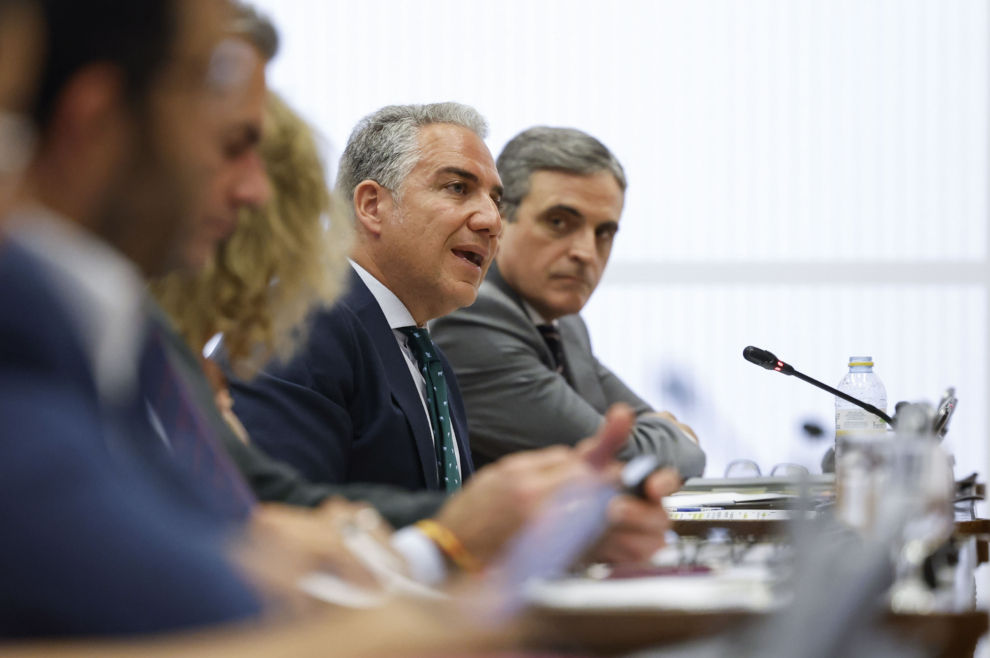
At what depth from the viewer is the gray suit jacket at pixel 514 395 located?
2.44m

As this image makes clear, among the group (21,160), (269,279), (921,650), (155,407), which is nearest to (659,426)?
(269,279)

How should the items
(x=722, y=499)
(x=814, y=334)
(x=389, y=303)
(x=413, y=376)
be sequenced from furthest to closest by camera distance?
1. (x=814, y=334)
2. (x=389, y=303)
3. (x=413, y=376)
4. (x=722, y=499)

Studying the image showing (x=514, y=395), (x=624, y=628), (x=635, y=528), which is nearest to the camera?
(x=624, y=628)

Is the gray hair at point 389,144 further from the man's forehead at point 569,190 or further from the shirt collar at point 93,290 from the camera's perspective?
the shirt collar at point 93,290

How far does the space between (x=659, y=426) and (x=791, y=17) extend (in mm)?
2306

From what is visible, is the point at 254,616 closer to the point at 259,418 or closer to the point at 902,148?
the point at 259,418

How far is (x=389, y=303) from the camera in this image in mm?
2047

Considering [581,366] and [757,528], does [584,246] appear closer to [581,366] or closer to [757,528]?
[581,366]

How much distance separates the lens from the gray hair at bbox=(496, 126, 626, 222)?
2.84m

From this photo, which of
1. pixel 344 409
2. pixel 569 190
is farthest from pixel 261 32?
pixel 569 190

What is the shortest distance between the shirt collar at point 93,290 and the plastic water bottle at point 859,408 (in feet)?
5.50

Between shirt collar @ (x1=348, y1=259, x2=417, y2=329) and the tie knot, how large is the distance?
0.02 m

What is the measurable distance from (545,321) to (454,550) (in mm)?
1957

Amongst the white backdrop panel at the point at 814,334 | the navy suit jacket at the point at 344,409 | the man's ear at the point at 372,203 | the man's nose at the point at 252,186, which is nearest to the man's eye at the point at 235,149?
the man's nose at the point at 252,186
